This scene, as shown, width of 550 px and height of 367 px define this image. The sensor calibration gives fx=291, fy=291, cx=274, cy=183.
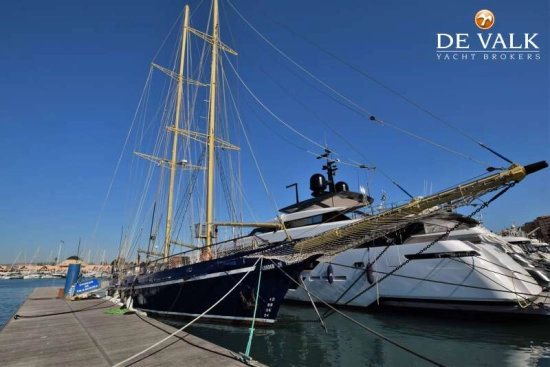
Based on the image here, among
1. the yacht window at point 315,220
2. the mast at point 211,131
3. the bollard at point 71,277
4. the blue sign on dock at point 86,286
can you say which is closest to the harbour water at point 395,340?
the mast at point 211,131

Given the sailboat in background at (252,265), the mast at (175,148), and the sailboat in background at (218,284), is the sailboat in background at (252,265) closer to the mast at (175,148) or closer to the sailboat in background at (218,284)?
the sailboat in background at (218,284)

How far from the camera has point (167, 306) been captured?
1380 cm

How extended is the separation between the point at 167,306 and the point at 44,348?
286 inches

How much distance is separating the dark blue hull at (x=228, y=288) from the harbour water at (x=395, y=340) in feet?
2.33

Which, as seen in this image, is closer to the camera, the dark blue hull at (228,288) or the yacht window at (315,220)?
the dark blue hull at (228,288)

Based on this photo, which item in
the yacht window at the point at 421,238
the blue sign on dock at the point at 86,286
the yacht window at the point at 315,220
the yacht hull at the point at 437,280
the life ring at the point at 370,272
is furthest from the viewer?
the yacht window at the point at 315,220

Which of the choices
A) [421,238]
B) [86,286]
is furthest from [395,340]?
[86,286]

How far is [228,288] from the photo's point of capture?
11.1 meters

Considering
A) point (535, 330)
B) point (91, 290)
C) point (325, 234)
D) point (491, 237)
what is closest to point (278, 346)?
point (325, 234)

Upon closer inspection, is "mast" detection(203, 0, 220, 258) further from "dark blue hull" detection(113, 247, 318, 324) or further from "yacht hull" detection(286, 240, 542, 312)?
"yacht hull" detection(286, 240, 542, 312)

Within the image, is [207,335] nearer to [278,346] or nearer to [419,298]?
[278,346]

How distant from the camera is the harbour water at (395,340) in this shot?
8133 mm

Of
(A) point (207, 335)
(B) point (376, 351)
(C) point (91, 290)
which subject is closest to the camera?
(B) point (376, 351)

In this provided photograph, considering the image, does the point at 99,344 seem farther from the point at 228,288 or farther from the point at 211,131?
the point at 211,131
